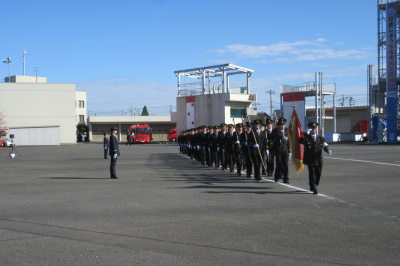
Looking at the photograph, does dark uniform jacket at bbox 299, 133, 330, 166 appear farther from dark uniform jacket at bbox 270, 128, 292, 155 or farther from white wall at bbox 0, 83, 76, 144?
white wall at bbox 0, 83, 76, 144

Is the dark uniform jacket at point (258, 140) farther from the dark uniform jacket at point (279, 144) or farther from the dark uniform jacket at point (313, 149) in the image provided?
the dark uniform jacket at point (313, 149)

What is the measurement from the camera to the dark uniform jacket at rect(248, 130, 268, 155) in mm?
11900

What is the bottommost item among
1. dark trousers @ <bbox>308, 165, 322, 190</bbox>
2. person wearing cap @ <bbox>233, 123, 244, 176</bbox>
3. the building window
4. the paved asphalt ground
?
the paved asphalt ground

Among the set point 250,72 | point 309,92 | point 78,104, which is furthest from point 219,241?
point 78,104

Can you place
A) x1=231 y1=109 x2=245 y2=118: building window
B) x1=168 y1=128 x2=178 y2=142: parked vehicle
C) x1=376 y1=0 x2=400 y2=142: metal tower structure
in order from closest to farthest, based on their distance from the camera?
x1=376 y1=0 x2=400 y2=142: metal tower structure → x1=231 y1=109 x2=245 y2=118: building window → x1=168 y1=128 x2=178 y2=142: parked vehicle

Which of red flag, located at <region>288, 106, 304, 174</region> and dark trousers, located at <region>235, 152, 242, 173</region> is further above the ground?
red flag, located at <region>288, 106, 304, 174</region>

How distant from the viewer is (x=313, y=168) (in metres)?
9.15

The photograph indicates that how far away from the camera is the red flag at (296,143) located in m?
11.1

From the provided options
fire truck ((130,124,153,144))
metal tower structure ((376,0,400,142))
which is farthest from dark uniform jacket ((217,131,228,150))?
fire truck ((130,124,153,144))

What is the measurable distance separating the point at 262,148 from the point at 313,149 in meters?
3.41

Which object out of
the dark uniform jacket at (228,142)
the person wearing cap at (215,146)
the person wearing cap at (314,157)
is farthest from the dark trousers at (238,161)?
the person wearing cap at (314,157)

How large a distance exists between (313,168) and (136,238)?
5.19 m

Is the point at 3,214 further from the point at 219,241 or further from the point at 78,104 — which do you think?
the point at 78,104

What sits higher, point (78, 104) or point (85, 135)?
point (78, 104)
